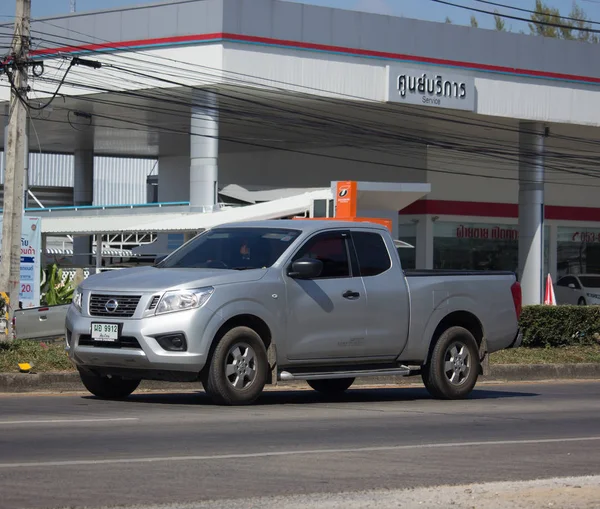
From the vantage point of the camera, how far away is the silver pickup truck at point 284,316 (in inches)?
445

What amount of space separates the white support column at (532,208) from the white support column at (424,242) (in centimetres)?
408

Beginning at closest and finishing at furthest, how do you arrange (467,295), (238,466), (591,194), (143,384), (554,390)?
(238,466) → (467,295) → (143,384) → (554,390) → (591,194)

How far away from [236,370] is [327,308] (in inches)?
52.5

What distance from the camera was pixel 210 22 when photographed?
35.7 metres

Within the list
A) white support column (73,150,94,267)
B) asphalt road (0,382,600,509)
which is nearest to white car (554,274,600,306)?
white support column (73,150,94,267)

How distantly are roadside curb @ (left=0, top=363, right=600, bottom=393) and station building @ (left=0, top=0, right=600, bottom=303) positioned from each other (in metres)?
13.9

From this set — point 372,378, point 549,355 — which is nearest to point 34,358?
point 372,378

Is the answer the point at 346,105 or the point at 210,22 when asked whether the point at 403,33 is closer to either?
the point at 346,105

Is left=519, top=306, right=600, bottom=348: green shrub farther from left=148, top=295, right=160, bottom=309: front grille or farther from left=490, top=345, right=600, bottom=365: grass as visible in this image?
left=148, top=295, right=160, bottom=309: front grille

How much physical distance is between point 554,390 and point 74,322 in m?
7.68

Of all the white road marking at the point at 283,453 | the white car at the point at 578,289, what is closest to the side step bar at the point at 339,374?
the white road marking at the point at 283,453

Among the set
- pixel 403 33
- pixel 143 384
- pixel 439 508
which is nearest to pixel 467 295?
pixel 143 384

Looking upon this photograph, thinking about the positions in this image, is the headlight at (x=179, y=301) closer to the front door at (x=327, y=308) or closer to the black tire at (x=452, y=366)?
the front door at (x=327, y=308)

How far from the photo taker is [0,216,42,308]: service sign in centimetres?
2189
